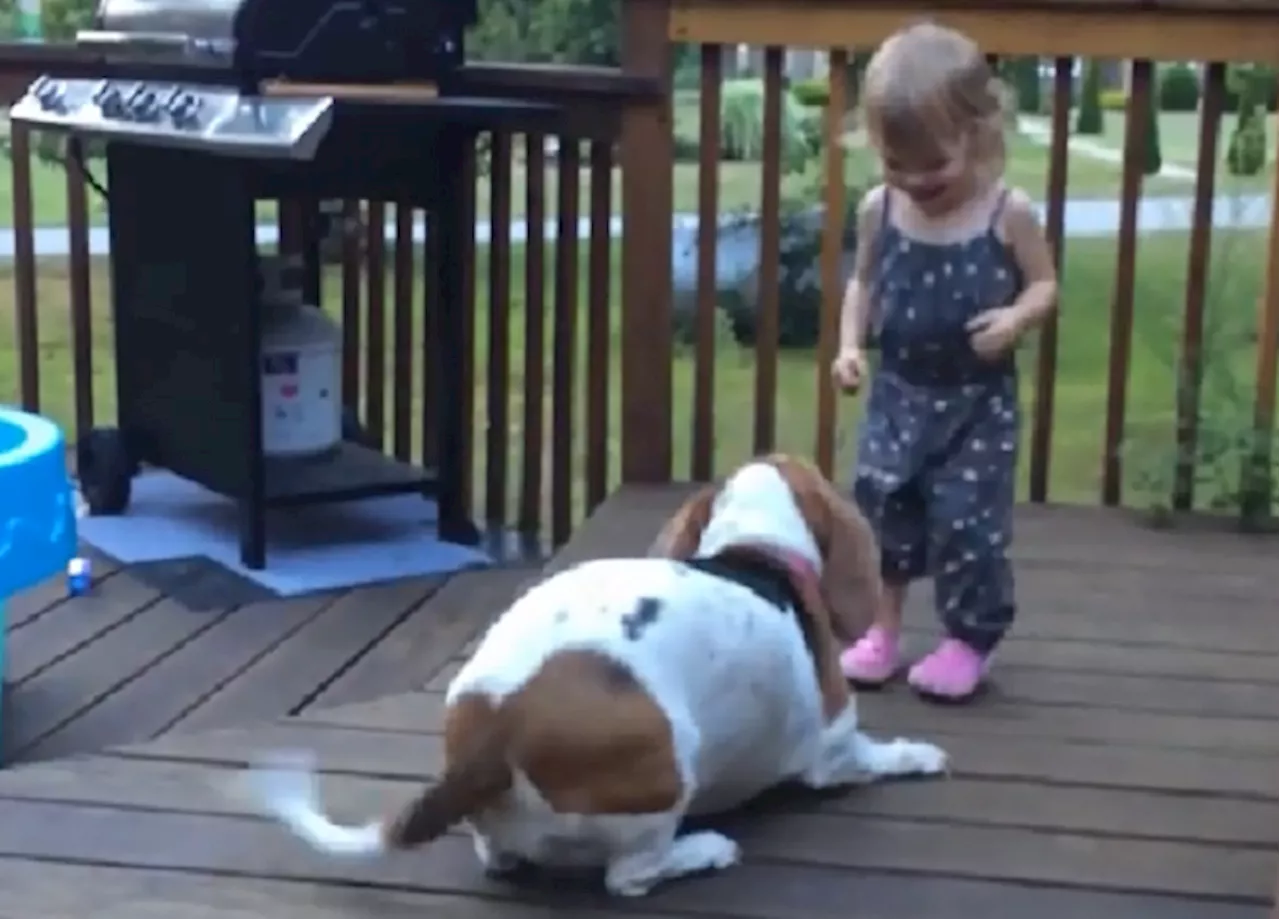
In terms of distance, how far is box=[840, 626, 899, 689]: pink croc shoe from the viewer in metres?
2.61

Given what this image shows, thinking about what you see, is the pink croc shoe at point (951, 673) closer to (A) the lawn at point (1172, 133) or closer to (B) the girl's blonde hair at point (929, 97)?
(B) the girl's blonde hair at point (929, 97)

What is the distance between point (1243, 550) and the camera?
11.0 ft

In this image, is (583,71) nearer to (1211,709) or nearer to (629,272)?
(629,272)

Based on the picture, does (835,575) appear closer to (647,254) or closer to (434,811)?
(434,811)

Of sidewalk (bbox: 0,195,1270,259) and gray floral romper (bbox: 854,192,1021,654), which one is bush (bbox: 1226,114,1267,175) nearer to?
sidewalk (bbox: 0,195,1270,259)

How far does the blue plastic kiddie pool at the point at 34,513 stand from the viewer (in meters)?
2.54

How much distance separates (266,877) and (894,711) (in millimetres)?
886

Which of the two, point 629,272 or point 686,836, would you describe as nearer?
point 686,836

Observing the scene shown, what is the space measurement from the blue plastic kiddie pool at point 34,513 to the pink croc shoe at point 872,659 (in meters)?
1.06

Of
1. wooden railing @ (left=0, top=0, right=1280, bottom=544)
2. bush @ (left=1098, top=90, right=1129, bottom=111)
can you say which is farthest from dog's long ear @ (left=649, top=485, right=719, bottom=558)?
bush @ (left=1098, top=90, right=1129, bottom=111)

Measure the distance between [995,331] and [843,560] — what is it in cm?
43

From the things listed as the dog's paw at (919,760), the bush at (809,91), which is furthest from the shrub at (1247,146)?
the dog's paw at (919,760)

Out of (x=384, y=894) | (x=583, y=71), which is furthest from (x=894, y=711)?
(x=583, y=71)

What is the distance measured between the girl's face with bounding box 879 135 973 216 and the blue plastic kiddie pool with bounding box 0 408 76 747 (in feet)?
3.83
